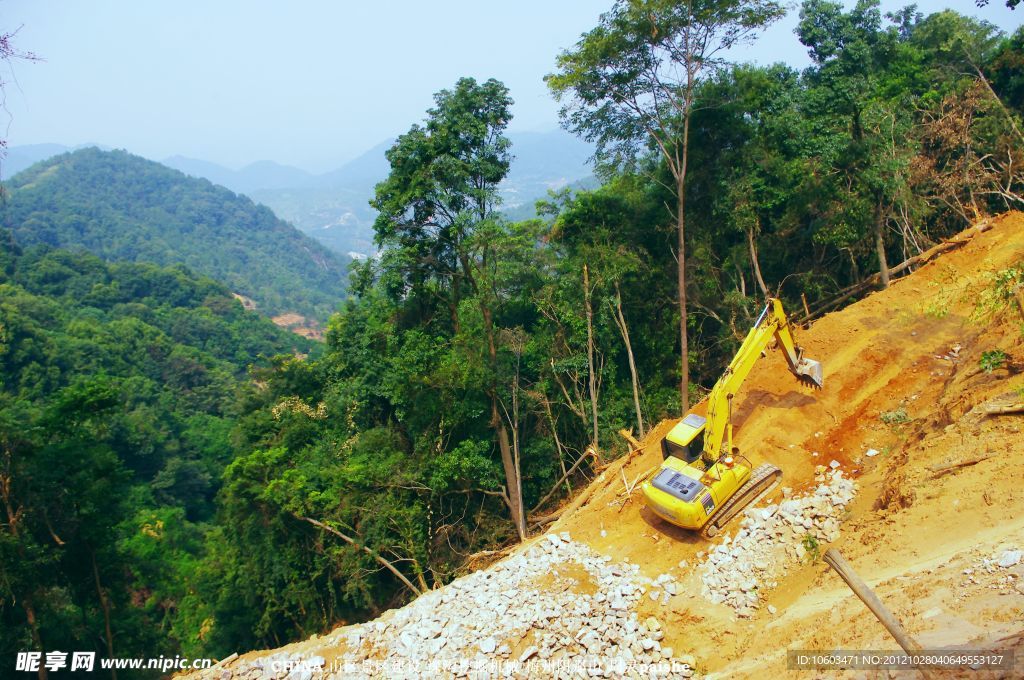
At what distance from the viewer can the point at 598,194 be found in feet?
60.3

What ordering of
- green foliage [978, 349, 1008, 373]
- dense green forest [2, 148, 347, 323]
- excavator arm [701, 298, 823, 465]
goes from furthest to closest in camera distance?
dense green forest [2, 148, 347, 323]
excavator arm [701, 298, 823, 465]
green foliage [978, 349, 1008, 373]

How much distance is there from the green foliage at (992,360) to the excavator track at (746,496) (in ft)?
11.1

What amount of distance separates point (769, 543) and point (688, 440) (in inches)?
74.5

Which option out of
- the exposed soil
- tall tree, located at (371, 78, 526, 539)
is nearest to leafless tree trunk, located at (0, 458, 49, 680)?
tall tree, located at (371, 78, 526, 539)

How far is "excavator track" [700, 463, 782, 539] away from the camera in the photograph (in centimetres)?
945

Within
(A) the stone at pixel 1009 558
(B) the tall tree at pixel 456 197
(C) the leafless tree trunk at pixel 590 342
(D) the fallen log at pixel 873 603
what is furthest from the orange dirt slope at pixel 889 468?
(B) the tall tree at pixel 456 197

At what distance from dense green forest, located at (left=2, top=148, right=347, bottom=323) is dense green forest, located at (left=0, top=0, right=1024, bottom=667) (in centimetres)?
10325

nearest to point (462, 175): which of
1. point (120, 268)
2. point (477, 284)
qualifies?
point (477, 284)

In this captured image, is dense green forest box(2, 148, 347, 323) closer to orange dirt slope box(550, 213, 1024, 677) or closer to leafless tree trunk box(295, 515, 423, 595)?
leafless tree trunk box(295, 515, 423, 595)

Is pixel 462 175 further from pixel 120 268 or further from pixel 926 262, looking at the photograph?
pixel 120 268

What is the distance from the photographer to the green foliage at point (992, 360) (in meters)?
8.81

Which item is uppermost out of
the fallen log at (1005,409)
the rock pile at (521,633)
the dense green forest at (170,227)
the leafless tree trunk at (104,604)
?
the dense green forest at (170,227)

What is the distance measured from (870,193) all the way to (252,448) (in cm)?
1848

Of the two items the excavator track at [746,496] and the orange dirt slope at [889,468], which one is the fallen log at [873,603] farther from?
the excavator track at [746,496]
